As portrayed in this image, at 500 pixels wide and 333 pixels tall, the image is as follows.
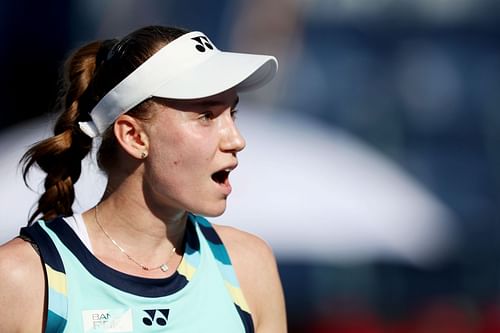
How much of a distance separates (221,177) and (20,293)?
0.53 m

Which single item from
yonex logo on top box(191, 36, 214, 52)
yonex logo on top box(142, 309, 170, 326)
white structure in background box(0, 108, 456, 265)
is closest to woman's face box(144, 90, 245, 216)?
yonex logo on top box(191, 36, 214, 52)

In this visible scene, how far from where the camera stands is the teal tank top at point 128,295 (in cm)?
230

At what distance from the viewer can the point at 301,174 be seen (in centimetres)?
524

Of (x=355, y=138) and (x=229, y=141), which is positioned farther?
(x=355, y=138)

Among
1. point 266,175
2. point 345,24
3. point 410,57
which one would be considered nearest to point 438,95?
point 410,57

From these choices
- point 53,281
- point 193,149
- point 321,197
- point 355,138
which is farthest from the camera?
point 355,138

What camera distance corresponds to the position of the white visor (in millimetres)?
2400

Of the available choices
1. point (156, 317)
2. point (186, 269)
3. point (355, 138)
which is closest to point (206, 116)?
point (186, 269)

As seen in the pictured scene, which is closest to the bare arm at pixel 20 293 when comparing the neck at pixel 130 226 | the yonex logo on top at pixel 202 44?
the neck at pixel 130 226

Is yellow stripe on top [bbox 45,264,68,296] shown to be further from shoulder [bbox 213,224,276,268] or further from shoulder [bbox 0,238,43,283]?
shoulder [bbox 213,224,276,268]

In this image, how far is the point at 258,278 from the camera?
2.62 m

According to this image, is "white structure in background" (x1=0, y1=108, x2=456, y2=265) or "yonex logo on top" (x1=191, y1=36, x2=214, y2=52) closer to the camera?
"yonex logo on top" (x1=191, y1=36, x2=214, y2=52)

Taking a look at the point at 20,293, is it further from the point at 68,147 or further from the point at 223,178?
the point at 223,178

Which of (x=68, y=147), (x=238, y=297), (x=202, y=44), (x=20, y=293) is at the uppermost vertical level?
(x=202, y=44)
